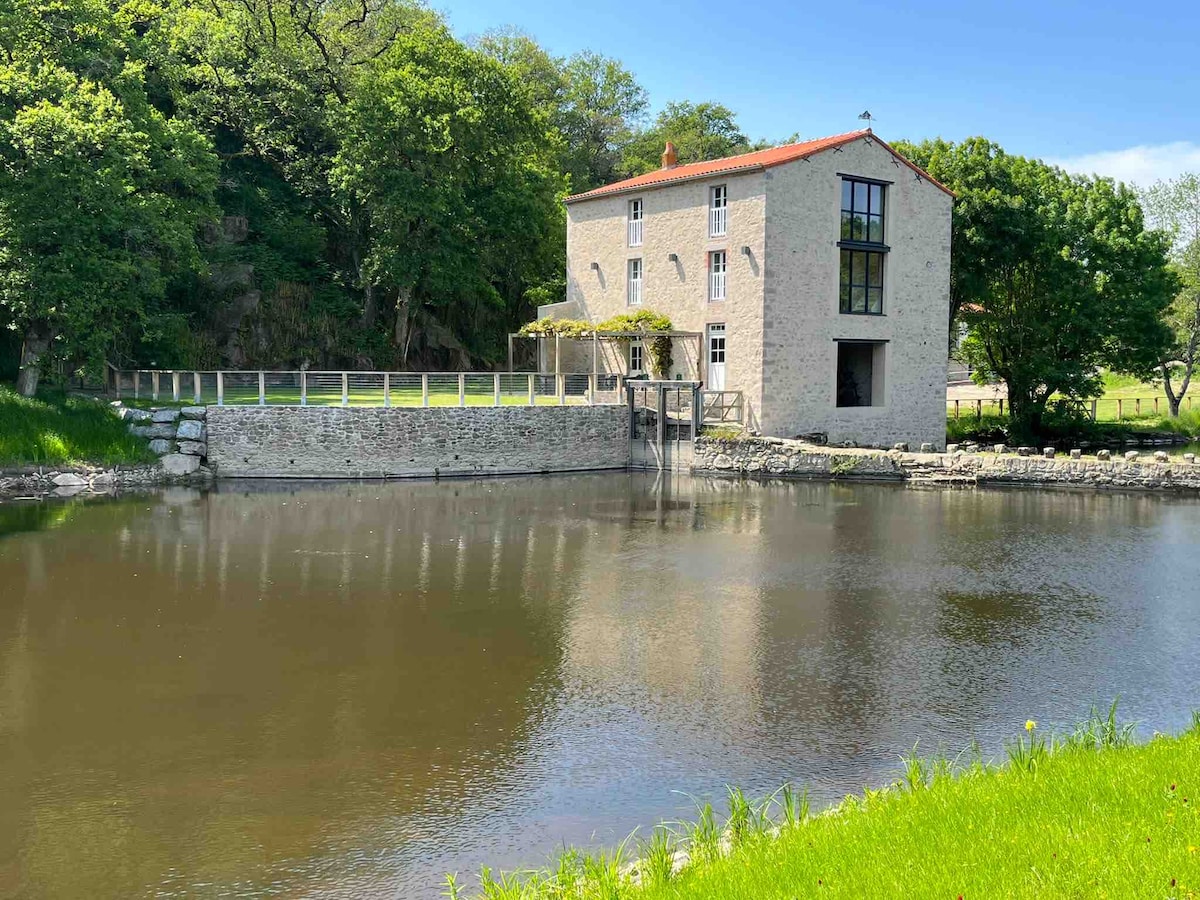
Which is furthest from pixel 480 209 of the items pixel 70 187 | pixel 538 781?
pixel 538 781

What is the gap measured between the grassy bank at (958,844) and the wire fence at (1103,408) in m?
37.2

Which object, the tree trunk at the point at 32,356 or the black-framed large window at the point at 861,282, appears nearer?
the tree trunk at the point at 32,356

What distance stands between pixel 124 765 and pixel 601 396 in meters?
25.9

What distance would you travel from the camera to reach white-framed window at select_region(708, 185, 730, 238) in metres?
34.0

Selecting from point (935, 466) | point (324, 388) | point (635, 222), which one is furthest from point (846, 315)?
point (324, 388)

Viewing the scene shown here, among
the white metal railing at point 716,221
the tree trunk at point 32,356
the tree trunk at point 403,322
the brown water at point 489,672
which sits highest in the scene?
the white metal railing at point 716,221

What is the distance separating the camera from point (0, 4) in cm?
2977

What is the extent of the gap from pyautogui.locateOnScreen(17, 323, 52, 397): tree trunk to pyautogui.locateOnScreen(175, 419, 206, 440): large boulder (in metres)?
4.04

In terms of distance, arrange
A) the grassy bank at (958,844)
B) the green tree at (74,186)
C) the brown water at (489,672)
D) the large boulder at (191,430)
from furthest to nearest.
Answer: the large boulder at (191,430)
the green tree at (74,186)
the brown water at (489,672)
the grassy bank at (958,844)

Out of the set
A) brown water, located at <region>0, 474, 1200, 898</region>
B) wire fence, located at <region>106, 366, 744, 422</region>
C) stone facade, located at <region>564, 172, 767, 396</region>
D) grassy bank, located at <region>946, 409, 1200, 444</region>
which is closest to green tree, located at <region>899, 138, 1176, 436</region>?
grassy bank, located at <region>946, 409, 1200, 444</region>

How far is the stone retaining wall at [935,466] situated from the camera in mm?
27938

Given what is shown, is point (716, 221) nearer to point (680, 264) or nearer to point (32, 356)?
point (680, 264)

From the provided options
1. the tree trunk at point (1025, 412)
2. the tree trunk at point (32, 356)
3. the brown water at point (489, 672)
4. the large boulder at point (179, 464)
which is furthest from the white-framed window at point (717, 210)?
the tree trunk at point (32, 356)

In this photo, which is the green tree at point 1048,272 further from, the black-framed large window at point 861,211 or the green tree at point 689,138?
the green tree at point 689,138
